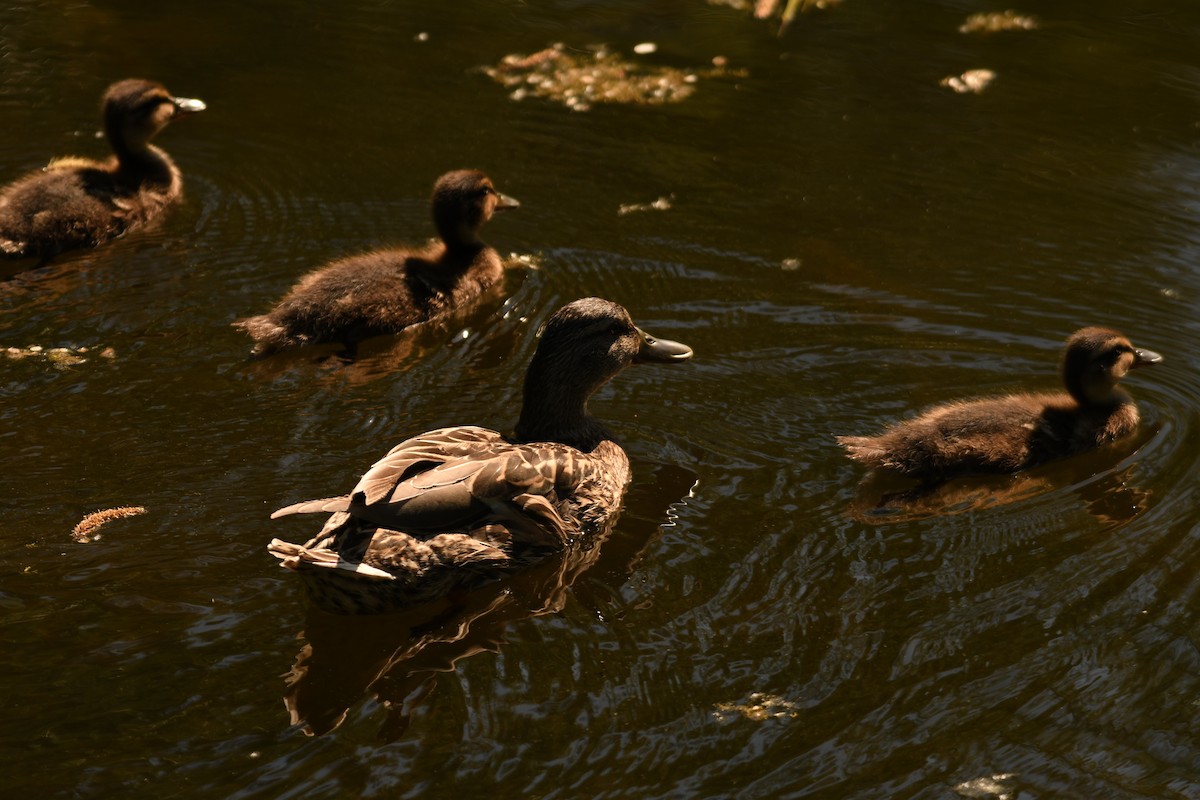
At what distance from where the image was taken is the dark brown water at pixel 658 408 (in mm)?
4020

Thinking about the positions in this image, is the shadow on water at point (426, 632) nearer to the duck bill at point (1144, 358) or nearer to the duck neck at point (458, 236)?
the duck bill at point (1144, 358)

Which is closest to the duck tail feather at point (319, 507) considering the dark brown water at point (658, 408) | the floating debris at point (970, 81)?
the dark brown water at point (658, 408)

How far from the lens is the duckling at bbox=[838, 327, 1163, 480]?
5469mm

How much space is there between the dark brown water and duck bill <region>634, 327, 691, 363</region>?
0.16 meters

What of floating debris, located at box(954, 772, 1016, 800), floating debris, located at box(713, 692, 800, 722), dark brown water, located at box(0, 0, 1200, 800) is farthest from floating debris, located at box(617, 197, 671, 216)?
floating debris, located at box(954, 772, 1016, 800)

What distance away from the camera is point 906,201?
766cm

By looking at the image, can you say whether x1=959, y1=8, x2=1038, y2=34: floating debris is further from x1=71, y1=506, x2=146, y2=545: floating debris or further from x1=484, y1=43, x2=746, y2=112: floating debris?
x1=71, y1=506, x2=146, y2=545: floating debris

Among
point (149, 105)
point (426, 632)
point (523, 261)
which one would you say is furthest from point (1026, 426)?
point (149, 105)

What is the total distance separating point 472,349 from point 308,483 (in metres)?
1.53

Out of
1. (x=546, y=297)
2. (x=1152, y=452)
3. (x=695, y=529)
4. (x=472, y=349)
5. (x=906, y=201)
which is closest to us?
(x=695, y=529)

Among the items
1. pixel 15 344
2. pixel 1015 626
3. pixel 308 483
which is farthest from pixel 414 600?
pixel 15 344

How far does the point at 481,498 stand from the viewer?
4.90m

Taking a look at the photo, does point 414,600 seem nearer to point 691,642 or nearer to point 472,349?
point 691,642

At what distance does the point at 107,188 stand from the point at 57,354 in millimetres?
1659
